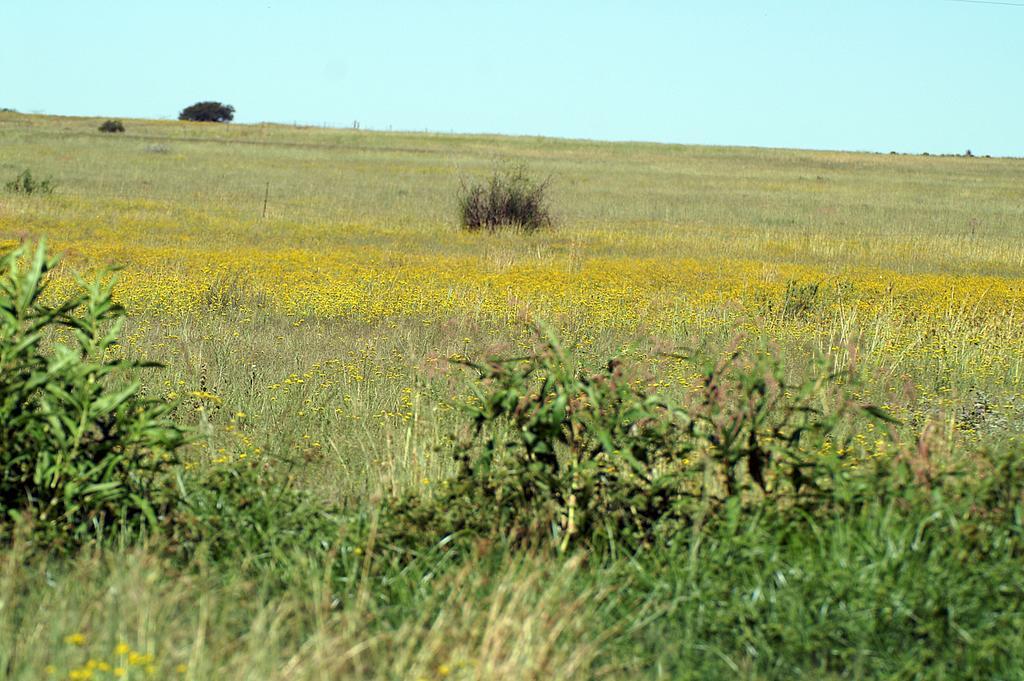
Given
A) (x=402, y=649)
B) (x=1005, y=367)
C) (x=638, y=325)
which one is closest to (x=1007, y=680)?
(x=402, y=649)

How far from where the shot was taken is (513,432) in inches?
244

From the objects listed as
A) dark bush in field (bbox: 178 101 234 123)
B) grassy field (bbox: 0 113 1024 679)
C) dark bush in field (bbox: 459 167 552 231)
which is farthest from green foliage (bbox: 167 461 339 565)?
dark bush in field (bbox: 178 101 234 123)

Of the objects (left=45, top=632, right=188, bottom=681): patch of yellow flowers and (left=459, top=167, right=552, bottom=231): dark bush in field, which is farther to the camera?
(left=459, top=167, right=552, bottom=231): dark bush in field

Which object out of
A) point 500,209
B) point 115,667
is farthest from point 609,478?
point 500,209

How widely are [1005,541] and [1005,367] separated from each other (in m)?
5.85

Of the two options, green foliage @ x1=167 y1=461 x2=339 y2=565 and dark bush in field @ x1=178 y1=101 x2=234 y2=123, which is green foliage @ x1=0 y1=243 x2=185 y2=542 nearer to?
green foliage @ x1=167 y1=461 x2=339 y2=565

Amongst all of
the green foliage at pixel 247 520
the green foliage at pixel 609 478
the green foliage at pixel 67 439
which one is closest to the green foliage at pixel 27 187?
the green foliage at pixel 67 439

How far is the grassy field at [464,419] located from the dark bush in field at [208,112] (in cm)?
10096

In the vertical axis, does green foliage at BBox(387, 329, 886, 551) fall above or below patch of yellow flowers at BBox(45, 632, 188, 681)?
above

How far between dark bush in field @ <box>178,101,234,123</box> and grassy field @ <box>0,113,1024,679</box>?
10096 centimetres

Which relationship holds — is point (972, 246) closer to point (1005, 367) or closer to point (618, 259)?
point (618, 259)

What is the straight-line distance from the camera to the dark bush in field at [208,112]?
→ 121562 millimetres

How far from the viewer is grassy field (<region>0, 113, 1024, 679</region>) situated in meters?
3.21

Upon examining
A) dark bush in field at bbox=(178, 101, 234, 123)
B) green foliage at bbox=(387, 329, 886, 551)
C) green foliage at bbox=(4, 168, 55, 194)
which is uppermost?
dark bush in field at bbox=(178, 101, 234, 123)
